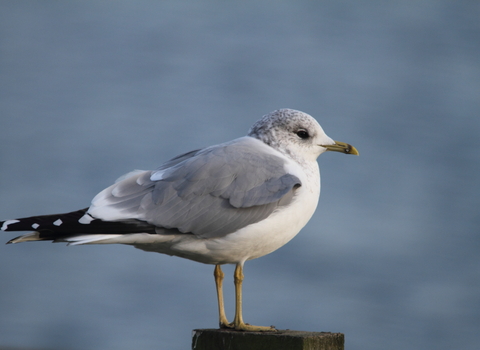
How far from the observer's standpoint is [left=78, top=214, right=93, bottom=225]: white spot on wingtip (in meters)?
3.23

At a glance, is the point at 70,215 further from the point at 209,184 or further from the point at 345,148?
the point at 345,148

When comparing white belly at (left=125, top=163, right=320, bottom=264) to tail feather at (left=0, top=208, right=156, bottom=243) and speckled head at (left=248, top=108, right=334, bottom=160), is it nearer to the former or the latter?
tail feather at (left=0, top=208, right=156, bottom=243)

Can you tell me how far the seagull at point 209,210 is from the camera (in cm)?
332

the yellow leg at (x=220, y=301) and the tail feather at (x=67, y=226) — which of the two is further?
the yellow leg at (x=220, y=301)

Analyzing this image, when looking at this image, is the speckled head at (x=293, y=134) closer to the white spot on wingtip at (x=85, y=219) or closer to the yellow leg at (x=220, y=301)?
the yellow leg at (x=220, y=301)

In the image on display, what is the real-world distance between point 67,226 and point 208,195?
0.80 metres

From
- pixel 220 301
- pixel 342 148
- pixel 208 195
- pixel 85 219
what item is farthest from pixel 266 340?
pixel 342 148

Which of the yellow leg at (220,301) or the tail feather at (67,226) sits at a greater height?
the tail feather at (67,226)

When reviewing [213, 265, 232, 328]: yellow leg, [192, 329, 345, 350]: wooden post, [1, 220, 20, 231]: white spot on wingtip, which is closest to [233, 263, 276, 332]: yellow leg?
[213, 265, 232, 328]: yellow leg

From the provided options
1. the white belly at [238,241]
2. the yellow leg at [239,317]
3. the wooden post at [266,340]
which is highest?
the white belly at [238,241]

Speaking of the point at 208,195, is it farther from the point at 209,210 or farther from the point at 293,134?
the point at 293,134

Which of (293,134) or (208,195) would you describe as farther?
(293,134)

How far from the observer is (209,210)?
3.45m

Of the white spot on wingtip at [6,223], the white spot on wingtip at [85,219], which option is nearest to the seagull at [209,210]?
the white spot on wingtip at [85,219]
